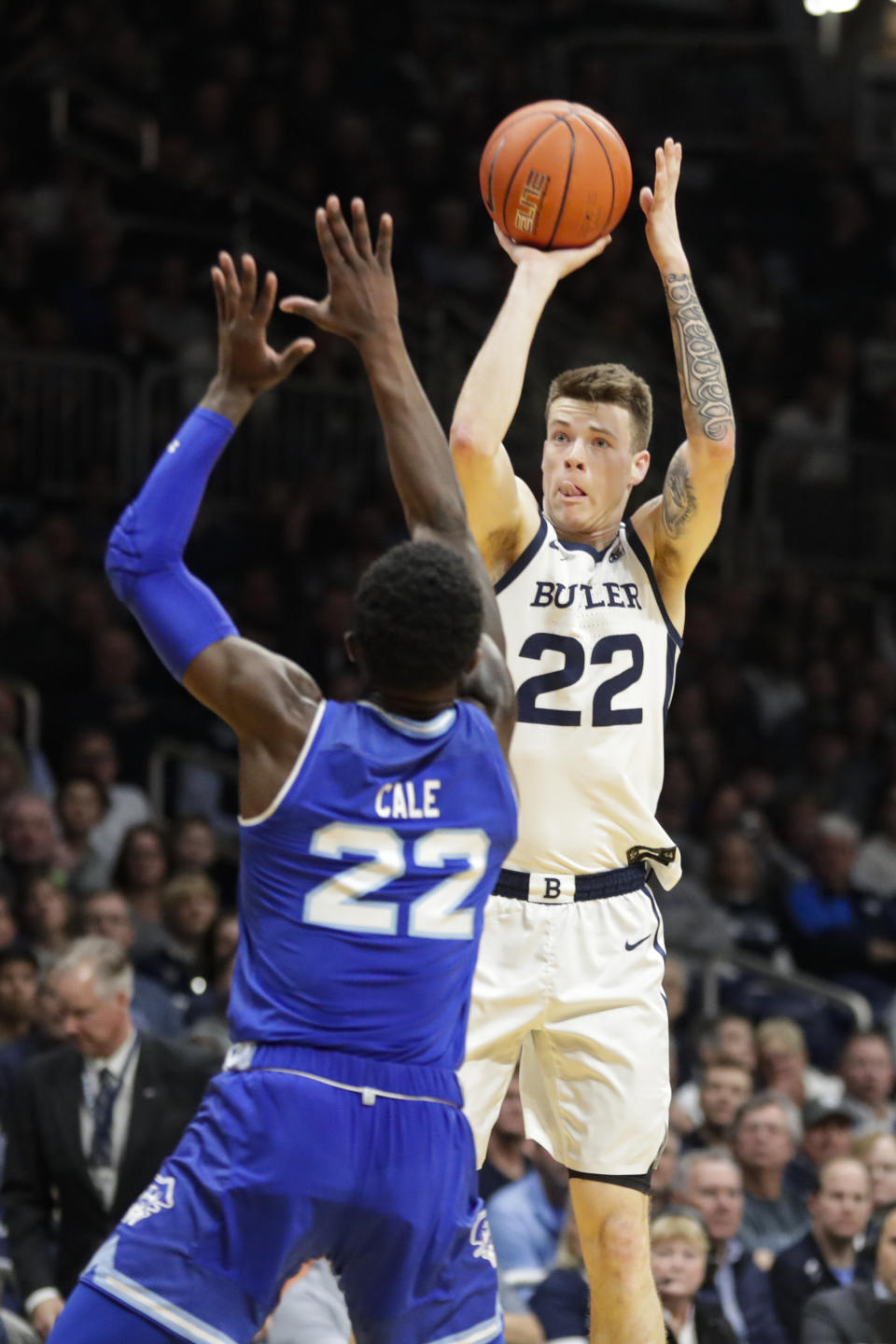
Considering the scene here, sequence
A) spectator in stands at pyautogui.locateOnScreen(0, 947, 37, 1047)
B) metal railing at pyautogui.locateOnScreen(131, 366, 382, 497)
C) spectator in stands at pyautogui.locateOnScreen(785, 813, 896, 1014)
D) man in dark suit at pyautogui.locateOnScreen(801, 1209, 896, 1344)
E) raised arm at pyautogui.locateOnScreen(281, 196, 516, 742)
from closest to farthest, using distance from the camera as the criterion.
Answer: raised arm at pyautogui.locateOnScreen(281, 196, 516, 742) → man in dark suit at pyautogui.locateOnScreen(801, 1209, 896, 1344) → spectator in stands at pyautogui.locateOnScreen(0, 947, 37, 1047) → spectator in stands at pyautogui.locateOnScreen(785, 813, 896, 1014) → metal railing at pyautogui.locateOnScreen(131, 366, 382, 497)

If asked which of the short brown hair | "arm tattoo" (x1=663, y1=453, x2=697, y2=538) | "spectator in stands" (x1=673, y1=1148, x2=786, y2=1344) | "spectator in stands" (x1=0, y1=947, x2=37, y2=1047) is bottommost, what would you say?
"spectator in stands" (x1=673, y1=1148, x2=786, y2=1344)

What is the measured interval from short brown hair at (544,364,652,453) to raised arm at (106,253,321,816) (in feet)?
4.83

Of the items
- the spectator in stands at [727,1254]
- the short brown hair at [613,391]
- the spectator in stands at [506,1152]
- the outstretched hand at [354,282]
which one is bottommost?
the spectator in stands at [727,1254]

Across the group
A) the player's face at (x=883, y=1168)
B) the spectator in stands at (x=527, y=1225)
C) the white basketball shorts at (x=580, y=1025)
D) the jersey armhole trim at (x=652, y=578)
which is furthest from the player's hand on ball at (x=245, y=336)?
the player's face at (x=883, y=1168)

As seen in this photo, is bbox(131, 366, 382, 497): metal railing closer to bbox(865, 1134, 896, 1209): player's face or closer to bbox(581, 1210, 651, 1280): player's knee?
bbox(865, 1134, 896, 1209): player's face

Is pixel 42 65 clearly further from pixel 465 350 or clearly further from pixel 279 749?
pixel 279 749

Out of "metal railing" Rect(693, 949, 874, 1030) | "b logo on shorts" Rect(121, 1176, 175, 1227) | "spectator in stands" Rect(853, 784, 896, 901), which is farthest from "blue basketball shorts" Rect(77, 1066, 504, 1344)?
"spectator in stands" Rect(853, 784, 896, 901)

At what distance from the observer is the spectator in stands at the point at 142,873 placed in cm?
970

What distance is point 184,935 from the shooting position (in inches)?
370

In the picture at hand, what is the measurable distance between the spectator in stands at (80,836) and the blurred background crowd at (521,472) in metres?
0.02

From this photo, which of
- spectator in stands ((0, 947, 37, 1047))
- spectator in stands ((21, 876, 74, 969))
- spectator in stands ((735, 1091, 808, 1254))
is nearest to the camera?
spectator in stands ((0, 947, 37, 1047))

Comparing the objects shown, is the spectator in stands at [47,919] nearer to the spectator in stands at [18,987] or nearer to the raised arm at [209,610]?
the spectator in stands at [18,987]

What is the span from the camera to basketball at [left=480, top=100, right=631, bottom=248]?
5.29 m

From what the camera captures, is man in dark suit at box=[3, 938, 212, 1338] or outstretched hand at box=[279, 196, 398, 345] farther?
man in dark suit at box=[3, 938, 212, 1338]
